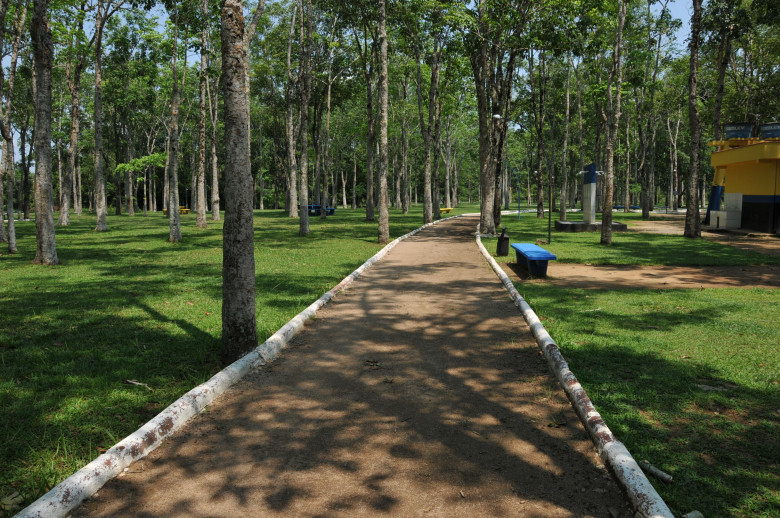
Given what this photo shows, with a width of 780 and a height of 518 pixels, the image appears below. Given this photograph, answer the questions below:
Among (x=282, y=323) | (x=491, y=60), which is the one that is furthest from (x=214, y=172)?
(x=282, y=323)

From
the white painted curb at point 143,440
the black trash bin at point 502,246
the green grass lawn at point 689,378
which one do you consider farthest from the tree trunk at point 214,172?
the white painted curb at point 143,440

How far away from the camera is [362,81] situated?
116 feet

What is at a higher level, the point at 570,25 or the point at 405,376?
the point at 570,25

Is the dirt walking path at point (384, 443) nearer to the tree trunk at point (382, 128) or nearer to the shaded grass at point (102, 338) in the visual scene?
the shaded grass at point (102, 338)

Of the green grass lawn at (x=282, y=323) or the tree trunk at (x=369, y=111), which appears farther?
the tree trunk at (x=369, y=111)

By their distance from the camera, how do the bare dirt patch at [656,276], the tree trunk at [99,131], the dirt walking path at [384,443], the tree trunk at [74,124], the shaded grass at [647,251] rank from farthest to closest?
1. the tree trunk at [74,124]
2. the tree trunk at [99,131]
3. the shaded grass at [647,251]
4. the bare dirt patch at [656,276]
5. the dirt walking path at [384,443]

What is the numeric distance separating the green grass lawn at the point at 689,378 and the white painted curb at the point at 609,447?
150 millimetres

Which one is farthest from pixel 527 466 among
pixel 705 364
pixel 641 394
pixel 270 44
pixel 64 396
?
pixel 270 44

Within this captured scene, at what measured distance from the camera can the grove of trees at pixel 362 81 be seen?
53.4 ft

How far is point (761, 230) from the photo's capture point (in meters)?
23.3

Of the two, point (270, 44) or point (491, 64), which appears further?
point (270, 44)

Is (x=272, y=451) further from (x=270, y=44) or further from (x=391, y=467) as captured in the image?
(x=270, y=44)

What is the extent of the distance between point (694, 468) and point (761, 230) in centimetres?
2486

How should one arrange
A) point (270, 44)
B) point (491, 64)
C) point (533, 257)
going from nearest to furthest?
point (533, 257), point (491, 64), point (270, 44)
